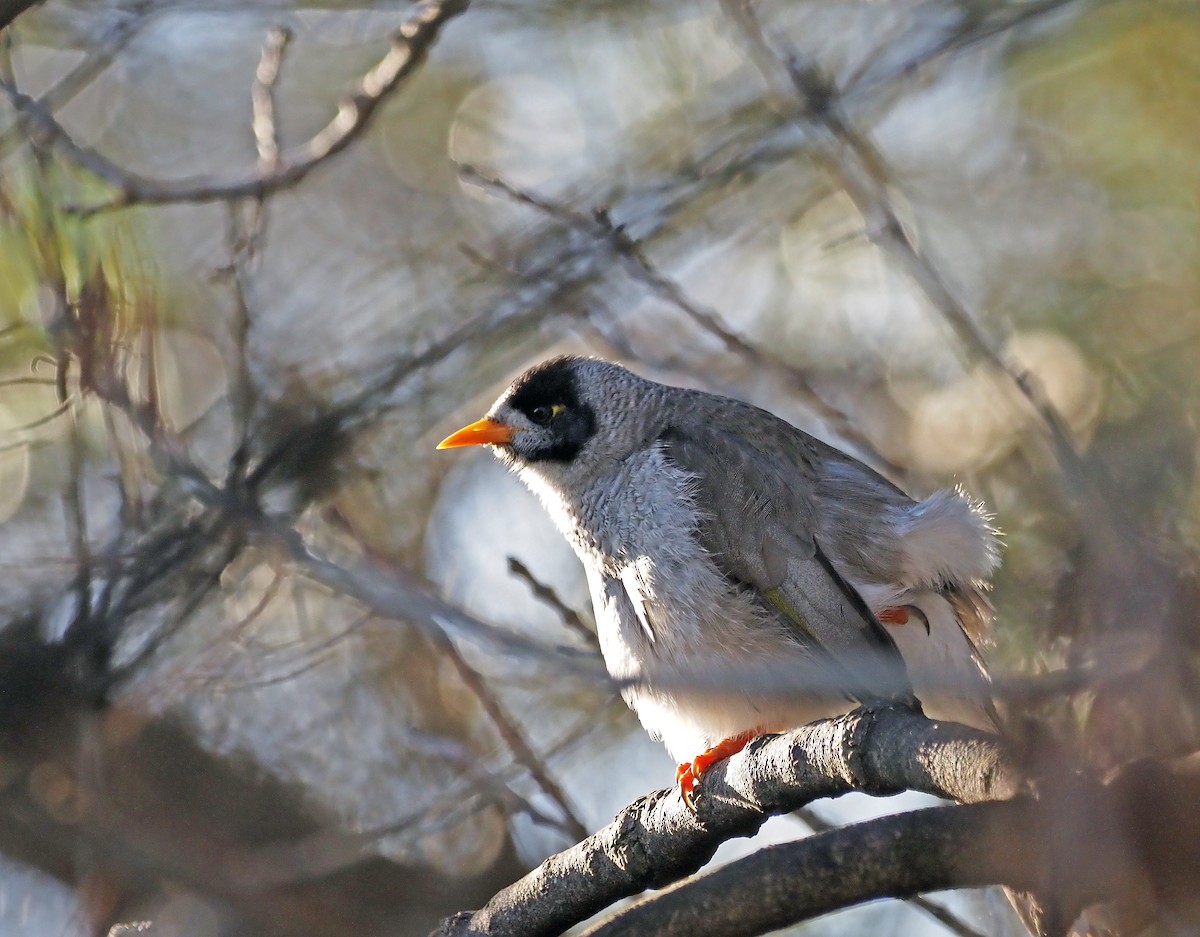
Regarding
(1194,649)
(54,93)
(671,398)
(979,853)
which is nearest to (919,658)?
(671,398)

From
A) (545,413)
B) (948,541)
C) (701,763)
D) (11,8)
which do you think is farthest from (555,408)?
(11,8)

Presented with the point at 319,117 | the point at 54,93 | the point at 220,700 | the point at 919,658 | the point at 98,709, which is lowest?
the point at 919,658

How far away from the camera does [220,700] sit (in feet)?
22.0

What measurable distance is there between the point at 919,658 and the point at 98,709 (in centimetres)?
317

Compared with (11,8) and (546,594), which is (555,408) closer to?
(546,594)

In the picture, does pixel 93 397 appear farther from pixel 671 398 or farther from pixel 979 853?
pixel 979 853

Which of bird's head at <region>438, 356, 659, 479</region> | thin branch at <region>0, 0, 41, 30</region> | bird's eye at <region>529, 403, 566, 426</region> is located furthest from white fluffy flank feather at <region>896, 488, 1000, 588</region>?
thin branch at <region>0, 0, 41, 30</region>

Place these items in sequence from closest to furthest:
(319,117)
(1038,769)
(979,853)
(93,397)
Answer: (1038,769)
(979,853)
(93,397)
(319,117)

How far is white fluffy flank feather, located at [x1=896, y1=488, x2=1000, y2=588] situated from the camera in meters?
5.10

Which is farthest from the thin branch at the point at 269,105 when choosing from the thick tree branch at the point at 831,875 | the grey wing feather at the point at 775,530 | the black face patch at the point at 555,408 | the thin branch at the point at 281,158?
the thick tree branch at the point at 831,875

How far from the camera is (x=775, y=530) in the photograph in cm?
530

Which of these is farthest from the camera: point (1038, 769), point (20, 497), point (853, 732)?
point (20, 497)

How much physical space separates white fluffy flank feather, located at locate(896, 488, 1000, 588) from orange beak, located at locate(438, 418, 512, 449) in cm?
184

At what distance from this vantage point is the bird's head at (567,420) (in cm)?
602
